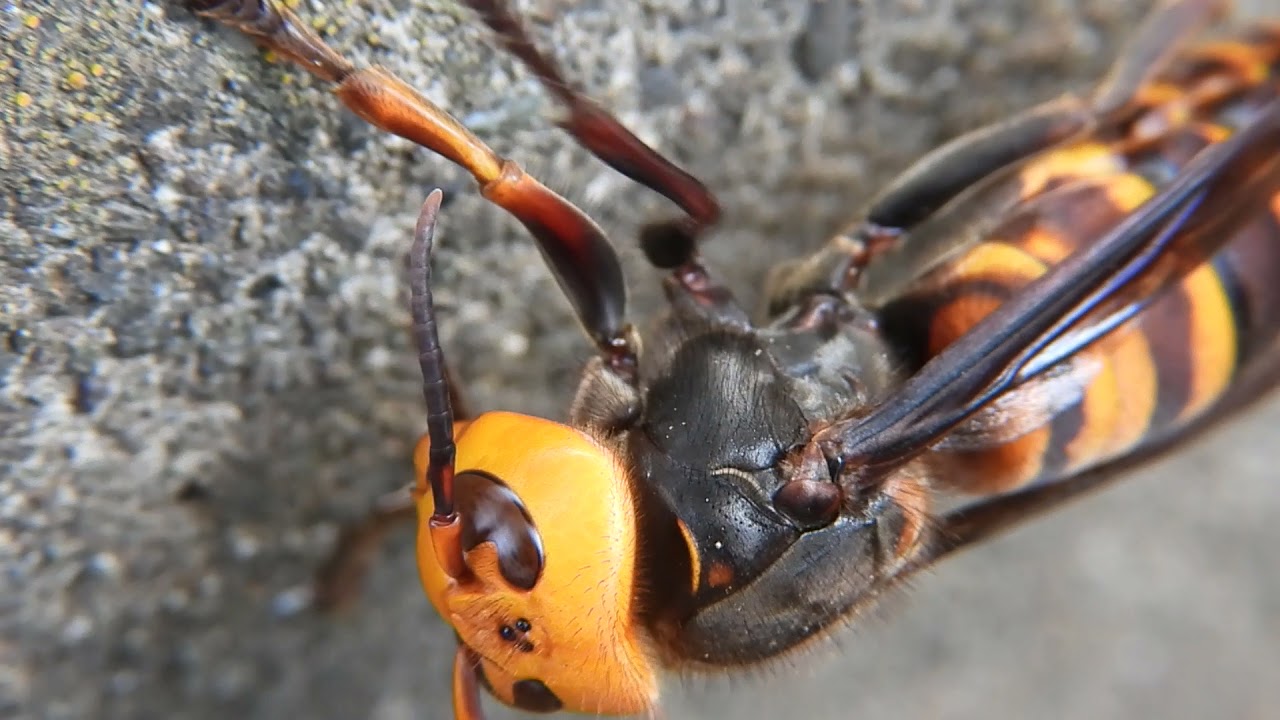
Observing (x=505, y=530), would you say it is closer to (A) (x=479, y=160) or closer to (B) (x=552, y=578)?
(B) (x=552, y=578)

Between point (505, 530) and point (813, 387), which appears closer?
point (505, 530)

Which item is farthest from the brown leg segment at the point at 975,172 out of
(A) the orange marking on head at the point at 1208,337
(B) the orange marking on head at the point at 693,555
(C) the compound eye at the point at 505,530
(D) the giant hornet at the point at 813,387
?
(C) the compound eye at the point at 505,530

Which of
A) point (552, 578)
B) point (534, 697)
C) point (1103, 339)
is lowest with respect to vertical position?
point (534, 697)

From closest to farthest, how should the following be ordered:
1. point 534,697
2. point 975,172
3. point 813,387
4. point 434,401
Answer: point 434,401, point 534,697, point 813,387, point 975,172

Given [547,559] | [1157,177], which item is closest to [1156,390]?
[1157,177]

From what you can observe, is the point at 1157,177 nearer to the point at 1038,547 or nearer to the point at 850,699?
the point at 1038,547

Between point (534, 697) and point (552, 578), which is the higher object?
point (552, 578)

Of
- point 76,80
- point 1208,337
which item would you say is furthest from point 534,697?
point 1208,337
